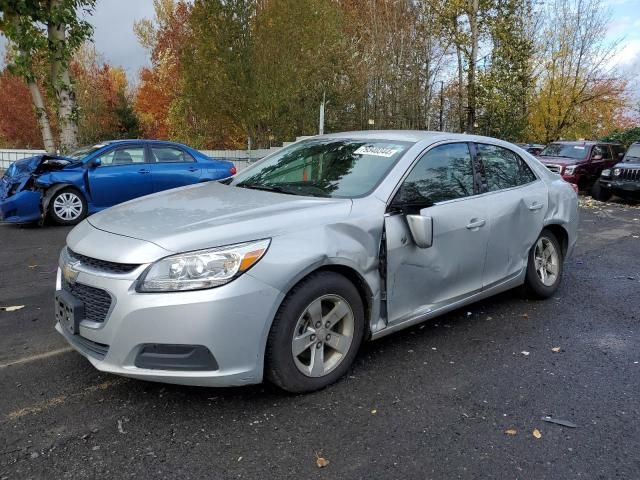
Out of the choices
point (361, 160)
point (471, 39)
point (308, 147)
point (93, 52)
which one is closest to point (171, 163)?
point (308, 147)

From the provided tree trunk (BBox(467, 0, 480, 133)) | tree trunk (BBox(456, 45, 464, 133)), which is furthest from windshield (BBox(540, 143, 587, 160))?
tree trunk (BBox(456, 45, 464, 133))

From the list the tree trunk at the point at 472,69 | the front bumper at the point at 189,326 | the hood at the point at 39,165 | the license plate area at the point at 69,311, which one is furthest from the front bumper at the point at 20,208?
the tree trunk at the point at 472,69

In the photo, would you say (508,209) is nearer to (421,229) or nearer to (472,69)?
(421,229)

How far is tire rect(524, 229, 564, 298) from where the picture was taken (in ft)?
15.7

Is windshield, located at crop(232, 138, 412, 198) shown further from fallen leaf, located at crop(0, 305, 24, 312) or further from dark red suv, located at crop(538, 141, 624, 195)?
dark red suv, located at crop(538, 141, 624, 195)

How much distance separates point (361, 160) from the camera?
3.91 meters

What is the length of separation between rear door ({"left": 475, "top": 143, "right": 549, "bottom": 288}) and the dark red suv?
11031mm

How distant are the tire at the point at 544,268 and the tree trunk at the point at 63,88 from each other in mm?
11962

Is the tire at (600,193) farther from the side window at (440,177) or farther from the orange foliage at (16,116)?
the orange foliage at (16,116)

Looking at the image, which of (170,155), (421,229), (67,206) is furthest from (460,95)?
(421,229)

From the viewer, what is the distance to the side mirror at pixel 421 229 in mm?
3465

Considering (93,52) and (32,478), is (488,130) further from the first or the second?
(93,52)

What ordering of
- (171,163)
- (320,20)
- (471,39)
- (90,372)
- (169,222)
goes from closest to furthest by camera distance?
1. (169,222)
2. (90,372)
3. (171,163)
4. (320,20)
5. (471,39)

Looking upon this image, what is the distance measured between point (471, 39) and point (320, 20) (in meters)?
5.66
